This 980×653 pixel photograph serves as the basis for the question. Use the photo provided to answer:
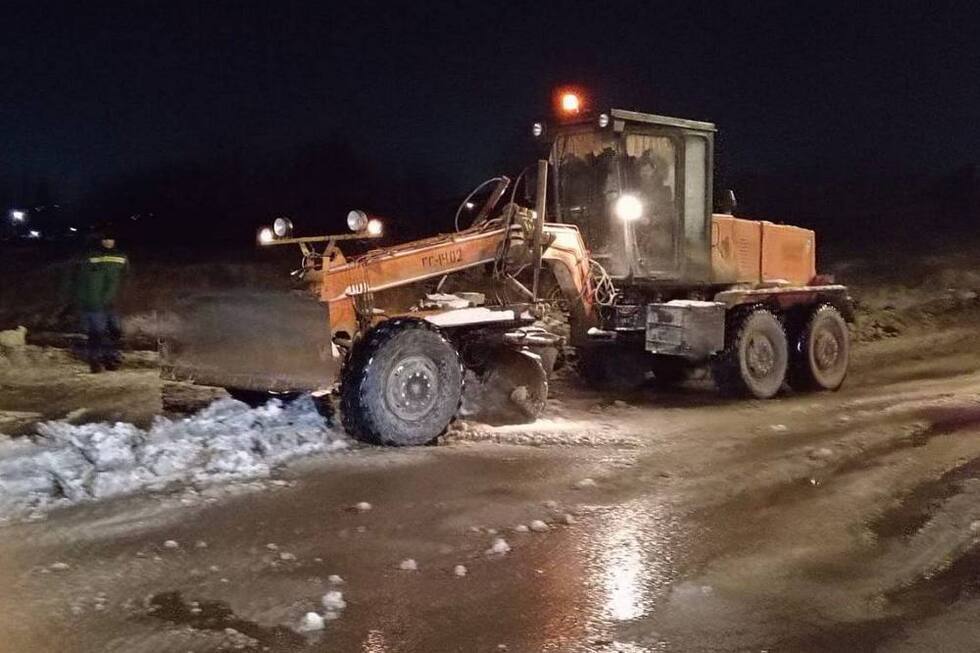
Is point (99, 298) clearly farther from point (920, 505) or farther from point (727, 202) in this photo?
point (920, 505)

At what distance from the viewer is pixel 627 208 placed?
11.4 m

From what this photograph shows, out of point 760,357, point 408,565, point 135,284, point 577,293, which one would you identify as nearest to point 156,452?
point 408,565

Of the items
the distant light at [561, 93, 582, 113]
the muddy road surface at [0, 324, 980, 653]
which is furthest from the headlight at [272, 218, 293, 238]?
the distant light at [561, 93, 582, 113]

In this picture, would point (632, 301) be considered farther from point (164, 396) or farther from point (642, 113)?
point (164, 396)

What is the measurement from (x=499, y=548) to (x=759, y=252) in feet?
25.8

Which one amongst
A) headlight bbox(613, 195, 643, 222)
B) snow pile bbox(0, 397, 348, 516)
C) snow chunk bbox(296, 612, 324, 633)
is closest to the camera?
snow chunk bbox(296, 612, 324, 633)

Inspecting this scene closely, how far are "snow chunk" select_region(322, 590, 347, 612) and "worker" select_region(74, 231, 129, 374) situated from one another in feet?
27.8

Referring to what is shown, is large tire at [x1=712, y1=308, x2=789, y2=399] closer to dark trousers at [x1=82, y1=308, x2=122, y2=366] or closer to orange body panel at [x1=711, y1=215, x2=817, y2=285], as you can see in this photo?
orange body panel at [x1=711, y1=215, x2=817, y2=285]

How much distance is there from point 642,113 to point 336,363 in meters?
4.65

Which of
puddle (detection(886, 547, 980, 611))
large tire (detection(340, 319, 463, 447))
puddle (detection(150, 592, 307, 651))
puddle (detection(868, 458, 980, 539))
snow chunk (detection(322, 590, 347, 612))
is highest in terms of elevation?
large tire (detection(340, 319, 463, 447))

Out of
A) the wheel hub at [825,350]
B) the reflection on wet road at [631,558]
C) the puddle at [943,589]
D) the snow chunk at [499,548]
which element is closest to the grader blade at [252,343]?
the snow chunk at [499,548]

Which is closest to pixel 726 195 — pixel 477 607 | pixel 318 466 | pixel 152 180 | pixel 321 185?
pixel 318 466

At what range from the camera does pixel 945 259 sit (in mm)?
25953

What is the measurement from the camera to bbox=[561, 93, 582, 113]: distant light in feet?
36.6
